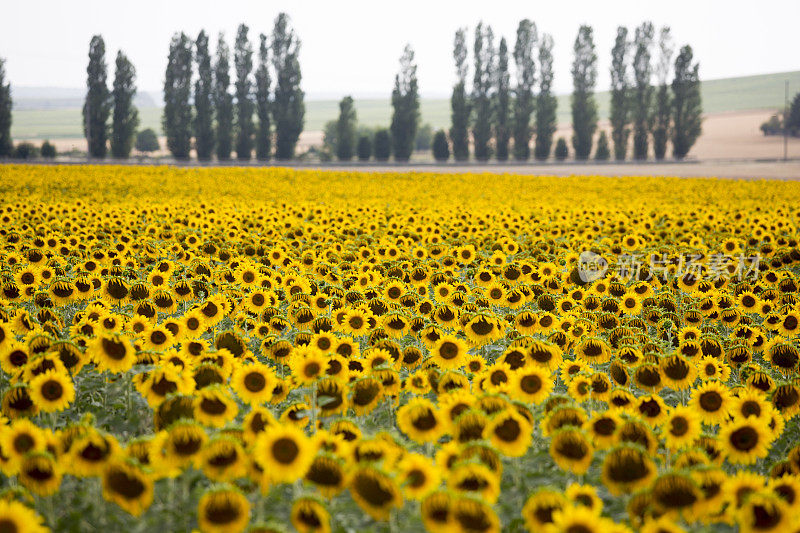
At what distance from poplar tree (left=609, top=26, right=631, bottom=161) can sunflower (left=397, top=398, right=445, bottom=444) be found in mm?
69873

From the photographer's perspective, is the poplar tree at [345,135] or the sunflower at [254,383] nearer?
the sunflower at [254,383]

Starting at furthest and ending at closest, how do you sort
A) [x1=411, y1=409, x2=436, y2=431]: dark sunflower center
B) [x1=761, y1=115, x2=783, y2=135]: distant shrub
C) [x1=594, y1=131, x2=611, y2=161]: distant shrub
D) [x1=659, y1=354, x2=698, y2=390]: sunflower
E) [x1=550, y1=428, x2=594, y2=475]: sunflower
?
[x1=761, y1=115, x2=783, y2=135]: distant shrub → [x1=594, y1=131, x2=611, y2=161]: distant shrub → [x1=659, y1=354, x2=698, y2=390]: sunflower → [x1=411, y1=409, x2=436, y2=431]: dark sunflower center → [x1=550, y1=428, x2=594, y2=475]: sunflower

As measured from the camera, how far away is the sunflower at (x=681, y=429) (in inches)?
141

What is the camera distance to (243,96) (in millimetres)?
65875

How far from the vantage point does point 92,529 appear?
10.0ft

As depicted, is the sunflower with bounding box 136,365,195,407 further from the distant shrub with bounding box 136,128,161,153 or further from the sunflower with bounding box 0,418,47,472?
the distant shrub with bounding box 136,128,161,153

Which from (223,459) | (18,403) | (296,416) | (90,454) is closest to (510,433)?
(296,416)

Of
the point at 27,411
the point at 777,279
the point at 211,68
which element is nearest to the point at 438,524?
the point at 27,411

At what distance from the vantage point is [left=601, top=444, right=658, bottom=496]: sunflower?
2.99 meters

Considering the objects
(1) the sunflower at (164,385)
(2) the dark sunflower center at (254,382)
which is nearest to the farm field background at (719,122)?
(2) the dark sunflower center at (254,382)

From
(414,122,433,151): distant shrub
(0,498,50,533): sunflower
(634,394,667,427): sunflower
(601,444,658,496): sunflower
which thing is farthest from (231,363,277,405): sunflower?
(414,122,433,151): distant shrub

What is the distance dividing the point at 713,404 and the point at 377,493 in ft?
7.65

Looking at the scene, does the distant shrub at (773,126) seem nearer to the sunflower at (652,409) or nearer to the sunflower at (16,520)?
the sunflower at (652,409)

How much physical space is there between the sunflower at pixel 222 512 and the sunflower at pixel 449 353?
2.19 metres
